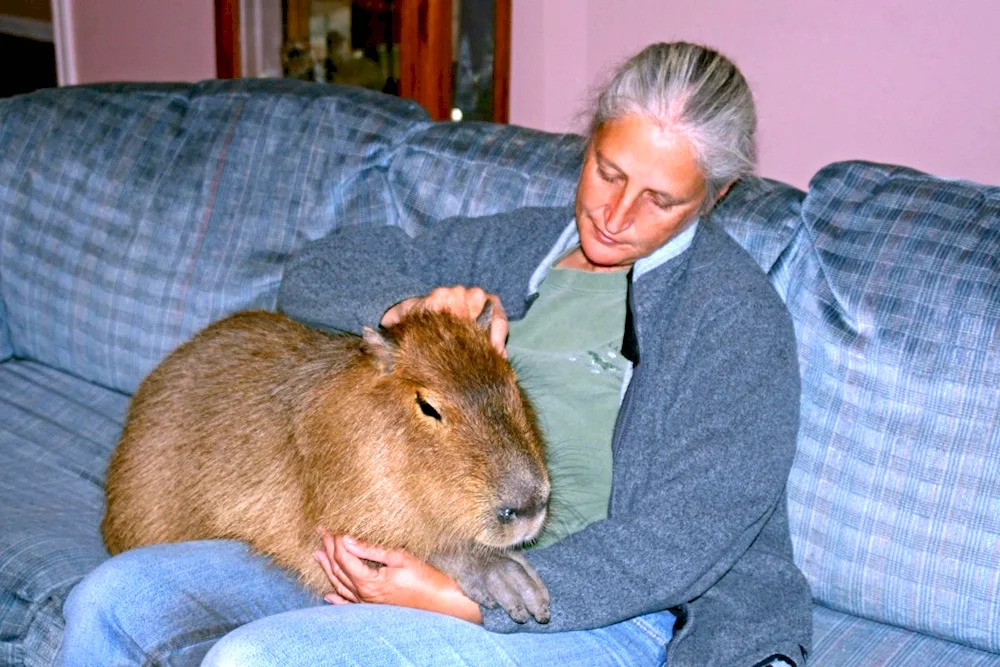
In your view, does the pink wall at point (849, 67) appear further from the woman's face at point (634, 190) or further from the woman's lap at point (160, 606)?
the woman's lap at point (160, 606)

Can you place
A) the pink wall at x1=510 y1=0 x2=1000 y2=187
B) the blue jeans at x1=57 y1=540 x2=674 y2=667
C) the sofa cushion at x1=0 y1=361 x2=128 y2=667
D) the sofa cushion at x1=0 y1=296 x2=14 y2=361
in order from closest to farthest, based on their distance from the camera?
the blue jeans at x1=57 y1=540 x2=674 y2=667, the sofa cushion at x1=0 y1=361 x2=128 y2=667, the pink wall at x1=510 y1=0 x2=1000 y2=187, the sofa cushion at x1=0 y1=296 x2=14 y2=361

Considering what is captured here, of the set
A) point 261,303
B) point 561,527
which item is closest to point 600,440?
point 561,527

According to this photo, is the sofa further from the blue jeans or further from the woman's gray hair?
the blue jeans

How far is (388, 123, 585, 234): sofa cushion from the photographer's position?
2.44 m

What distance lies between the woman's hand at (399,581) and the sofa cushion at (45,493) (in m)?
0.71

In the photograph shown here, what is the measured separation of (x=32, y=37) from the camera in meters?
4.88

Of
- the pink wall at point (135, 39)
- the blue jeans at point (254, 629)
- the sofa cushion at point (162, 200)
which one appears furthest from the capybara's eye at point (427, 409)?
the pink wall at point (135, 39)

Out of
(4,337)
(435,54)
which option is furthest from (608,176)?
(4,337)

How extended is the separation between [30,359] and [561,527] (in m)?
2.01

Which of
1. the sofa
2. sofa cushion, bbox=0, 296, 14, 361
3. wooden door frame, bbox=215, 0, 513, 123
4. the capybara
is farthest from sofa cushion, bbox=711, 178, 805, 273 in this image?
sofa cushion, bbox=0, 296, 14, 361

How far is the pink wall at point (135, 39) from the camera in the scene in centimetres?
436

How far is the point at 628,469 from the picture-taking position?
1.79 m

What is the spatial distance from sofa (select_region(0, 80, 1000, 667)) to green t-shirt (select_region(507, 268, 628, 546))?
0.27m

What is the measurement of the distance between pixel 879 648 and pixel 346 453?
3.44 ft
